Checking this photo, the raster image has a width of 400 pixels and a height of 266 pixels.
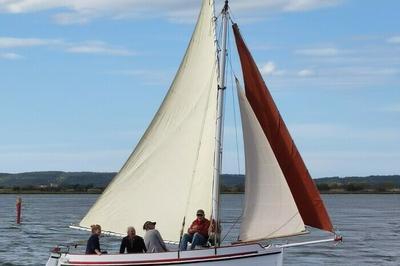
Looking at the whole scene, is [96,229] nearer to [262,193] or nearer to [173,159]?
[173,159]

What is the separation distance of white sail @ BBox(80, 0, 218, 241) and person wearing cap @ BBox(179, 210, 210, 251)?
39.4 inches

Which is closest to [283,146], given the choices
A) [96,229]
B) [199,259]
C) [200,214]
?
[200,214]

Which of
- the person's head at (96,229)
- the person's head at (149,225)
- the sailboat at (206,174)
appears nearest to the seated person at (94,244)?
the person's head at (96,229)

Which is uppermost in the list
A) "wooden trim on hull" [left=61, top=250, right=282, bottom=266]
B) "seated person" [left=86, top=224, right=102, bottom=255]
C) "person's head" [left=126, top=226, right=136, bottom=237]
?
"person's head" [left=126, top=226, right=136, bottom=237]

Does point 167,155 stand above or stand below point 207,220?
above

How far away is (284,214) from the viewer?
74.8 ft

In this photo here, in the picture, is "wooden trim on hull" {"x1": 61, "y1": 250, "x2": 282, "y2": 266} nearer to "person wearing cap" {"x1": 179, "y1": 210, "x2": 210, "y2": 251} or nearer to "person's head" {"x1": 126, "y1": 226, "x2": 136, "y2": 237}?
"person wearing cap" {"x1": 179, "y1": 210, "x2": 210, "y2": 251}

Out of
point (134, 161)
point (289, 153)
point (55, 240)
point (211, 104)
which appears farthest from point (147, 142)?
point (55, 240)

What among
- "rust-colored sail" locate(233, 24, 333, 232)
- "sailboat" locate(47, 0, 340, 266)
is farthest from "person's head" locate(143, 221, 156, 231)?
"rust-colored sail" locate(233, 24, 333, 232)

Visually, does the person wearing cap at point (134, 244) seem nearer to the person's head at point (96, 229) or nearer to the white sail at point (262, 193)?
the person's head at point (96, 229)

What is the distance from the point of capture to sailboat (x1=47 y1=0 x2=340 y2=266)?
74.3ft

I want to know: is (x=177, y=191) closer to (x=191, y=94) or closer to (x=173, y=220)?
(x=173, y=220)

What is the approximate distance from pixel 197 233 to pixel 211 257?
0.98 metres

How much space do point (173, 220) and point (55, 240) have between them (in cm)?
2846
